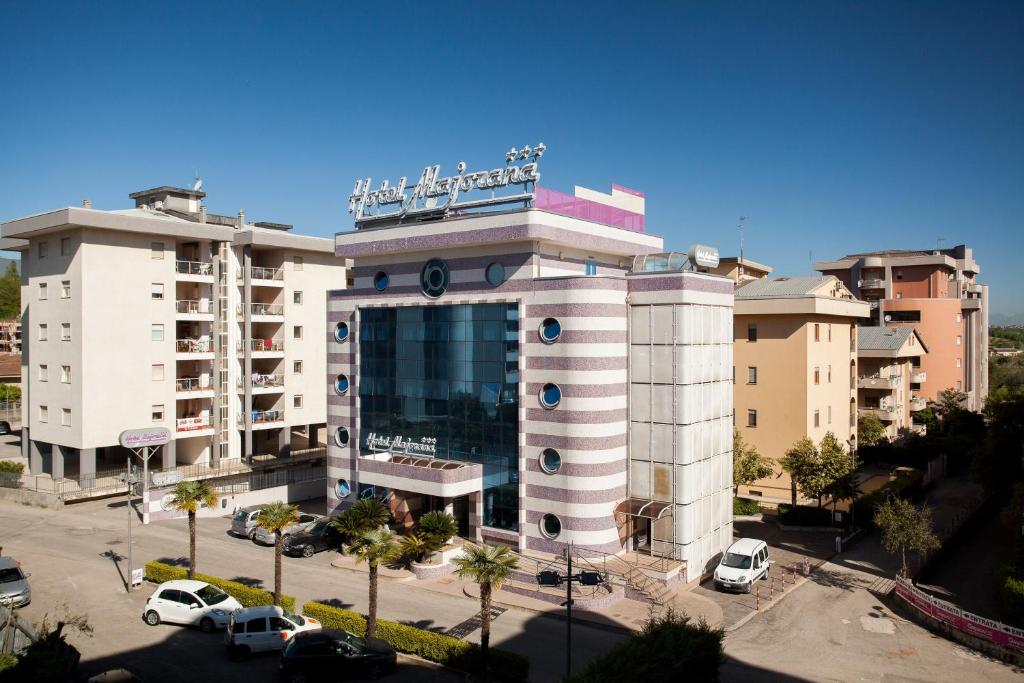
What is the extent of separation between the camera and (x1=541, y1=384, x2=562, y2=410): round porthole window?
3681 cm

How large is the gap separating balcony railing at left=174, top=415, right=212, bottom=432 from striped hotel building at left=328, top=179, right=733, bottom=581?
2091 centimetres

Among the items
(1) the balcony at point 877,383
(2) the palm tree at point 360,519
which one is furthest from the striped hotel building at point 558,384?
(1) the balcony at point 877,383

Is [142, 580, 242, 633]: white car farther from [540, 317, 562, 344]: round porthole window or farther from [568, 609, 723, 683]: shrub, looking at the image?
[540, 317, 562, 344]: round porthole window

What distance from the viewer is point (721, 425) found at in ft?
129

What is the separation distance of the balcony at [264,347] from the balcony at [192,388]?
3725 millimetres

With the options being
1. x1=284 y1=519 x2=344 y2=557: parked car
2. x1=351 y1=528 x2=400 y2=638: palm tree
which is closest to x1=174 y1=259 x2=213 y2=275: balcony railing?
x1=284 y1=519 x2=344 y2=557: parked car

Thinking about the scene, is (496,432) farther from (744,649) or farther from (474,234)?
(744,649)

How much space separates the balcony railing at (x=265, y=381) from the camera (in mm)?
59156

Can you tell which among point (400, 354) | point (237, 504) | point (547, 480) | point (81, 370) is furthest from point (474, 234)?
point (81, 370)

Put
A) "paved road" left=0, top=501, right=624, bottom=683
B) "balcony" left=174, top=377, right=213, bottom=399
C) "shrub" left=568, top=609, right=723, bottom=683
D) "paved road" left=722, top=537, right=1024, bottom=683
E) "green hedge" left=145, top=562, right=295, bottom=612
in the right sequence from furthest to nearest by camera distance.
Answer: "balcony" left=174, top=377, right=213, bottom=399, "green hedge" left=145, top=562, right=295, bottom=612, "paved road" left=0, top=501, right=624, bottom=683, "paved road" left=722, top=537, right=1024, bottom=683, "shrub" left=568, top=609, right=723, bottom=683

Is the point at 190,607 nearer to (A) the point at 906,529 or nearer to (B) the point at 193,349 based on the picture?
(B) the point at 193,349

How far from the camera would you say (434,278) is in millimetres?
41250

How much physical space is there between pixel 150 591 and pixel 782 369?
4295 cm

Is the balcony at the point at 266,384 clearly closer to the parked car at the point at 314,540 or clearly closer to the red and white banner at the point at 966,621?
the parked car at the point at 314,540
